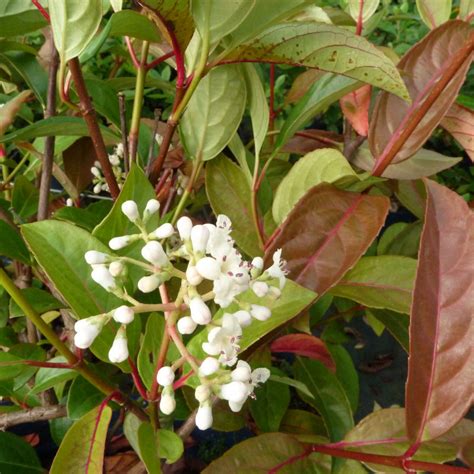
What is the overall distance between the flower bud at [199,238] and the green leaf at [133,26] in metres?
0.21

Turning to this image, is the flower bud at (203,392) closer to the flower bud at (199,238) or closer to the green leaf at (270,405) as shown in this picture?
the flower bud at (199,238)

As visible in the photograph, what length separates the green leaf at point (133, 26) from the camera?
20.1 inches

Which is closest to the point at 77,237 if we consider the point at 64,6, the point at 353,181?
the point at 64,6

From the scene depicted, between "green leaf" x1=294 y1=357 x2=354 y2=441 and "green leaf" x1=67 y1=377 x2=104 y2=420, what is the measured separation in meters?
0.29

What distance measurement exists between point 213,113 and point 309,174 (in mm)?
128

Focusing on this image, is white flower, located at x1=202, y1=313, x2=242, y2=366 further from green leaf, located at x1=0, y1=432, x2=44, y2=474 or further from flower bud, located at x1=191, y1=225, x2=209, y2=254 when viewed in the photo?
green leaf, located at x1=0, y1=432, x2=44, y2=474

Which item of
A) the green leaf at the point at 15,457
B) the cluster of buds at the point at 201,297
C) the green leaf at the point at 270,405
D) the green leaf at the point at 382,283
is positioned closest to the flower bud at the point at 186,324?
the cluster of buds at the point at 201,297

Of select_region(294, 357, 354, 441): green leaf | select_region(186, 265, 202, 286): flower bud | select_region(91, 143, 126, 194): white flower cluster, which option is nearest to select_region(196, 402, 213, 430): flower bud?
select_region(186, 265, 202, 286): flower bud

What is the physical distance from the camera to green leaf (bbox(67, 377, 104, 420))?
2.04ft

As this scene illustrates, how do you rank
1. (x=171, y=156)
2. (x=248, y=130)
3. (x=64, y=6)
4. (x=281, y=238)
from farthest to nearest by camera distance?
(x=248, y=130)
(x=171, y=156)
(x=281, y=238)
(x=64, y=6)

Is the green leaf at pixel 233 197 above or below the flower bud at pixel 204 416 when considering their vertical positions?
above

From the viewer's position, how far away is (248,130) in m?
1.77

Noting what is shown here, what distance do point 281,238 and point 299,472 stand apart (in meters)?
0.26

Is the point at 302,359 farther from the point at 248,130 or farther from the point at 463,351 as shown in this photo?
the point at 248,130
